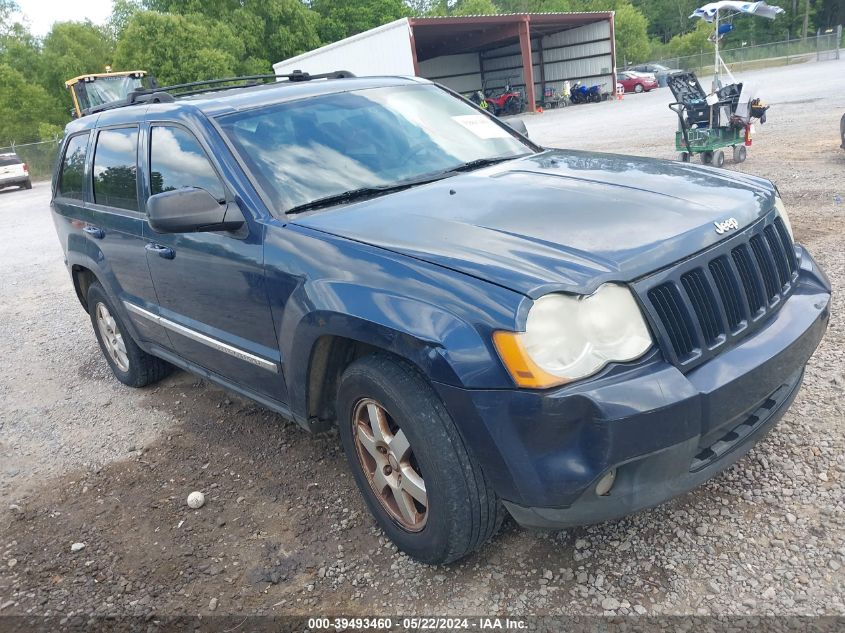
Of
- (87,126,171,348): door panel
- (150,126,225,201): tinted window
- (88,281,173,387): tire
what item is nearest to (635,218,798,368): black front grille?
(150,126,225,201): tinted window

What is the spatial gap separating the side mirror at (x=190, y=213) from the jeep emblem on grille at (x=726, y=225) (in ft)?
6.28

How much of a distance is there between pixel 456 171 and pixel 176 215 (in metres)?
1.33

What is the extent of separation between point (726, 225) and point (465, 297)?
1065mm

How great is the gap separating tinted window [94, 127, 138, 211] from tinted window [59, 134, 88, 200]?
272 millimetres

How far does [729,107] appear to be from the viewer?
33.8 feet

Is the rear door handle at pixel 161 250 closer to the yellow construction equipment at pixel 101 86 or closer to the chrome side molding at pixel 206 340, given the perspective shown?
the chrome side molding at pixel 206 340

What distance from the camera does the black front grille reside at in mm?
2297

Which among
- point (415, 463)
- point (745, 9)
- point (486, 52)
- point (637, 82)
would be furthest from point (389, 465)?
point (486, 52)

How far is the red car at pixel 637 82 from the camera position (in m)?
40.9

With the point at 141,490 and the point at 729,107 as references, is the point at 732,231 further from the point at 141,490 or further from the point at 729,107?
the point at 729,107

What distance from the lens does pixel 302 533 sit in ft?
10.3

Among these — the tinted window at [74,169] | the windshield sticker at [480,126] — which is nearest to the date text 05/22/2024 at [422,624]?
the windshield sticker at [480,126]

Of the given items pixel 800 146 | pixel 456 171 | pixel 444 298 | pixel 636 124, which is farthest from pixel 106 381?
Result: pixel 636 124

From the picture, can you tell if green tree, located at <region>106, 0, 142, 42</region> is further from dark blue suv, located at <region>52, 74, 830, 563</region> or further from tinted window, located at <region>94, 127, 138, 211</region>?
dark blue suv, located at <region>52, 74, 830, 563</region>
